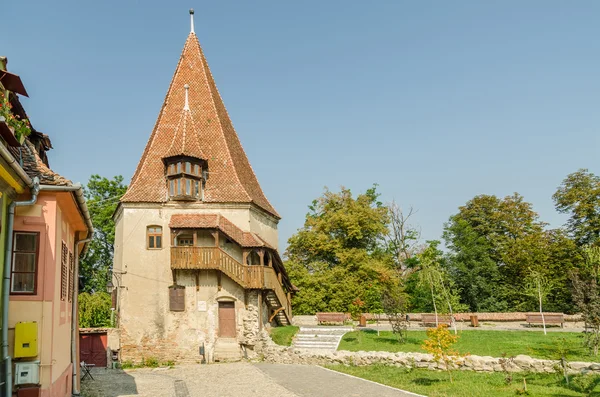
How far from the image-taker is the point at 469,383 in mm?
15086

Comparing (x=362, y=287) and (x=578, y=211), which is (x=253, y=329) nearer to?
(x=362, y=287)

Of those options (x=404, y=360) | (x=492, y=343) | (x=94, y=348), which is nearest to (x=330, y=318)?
(x=492, y=343)

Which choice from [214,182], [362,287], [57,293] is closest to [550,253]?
[362,287]

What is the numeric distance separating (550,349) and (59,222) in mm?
16489

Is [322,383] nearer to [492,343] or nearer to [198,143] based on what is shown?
[492,343]

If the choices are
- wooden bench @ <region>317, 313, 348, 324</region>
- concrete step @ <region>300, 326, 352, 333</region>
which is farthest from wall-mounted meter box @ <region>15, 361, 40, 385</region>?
wooden bench @ <region>317, 313, 348, 324</region>

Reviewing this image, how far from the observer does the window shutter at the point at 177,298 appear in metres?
26.3

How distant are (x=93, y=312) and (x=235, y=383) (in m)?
20.8

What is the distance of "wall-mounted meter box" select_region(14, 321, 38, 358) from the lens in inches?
360

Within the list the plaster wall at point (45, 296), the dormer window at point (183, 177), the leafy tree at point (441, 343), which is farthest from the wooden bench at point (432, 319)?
the plaster wall at point (45, 296)

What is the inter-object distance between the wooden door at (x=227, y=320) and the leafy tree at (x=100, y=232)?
21602mm

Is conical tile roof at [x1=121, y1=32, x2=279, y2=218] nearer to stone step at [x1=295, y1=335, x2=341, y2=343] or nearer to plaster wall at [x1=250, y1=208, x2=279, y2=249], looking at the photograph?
plaster wall at [x1=250, y1=208, x2=279, y2=249]

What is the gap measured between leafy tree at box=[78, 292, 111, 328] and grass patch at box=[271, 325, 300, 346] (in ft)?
44.2

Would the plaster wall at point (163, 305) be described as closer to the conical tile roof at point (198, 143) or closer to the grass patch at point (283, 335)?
the grass patch at point (283, 335)
